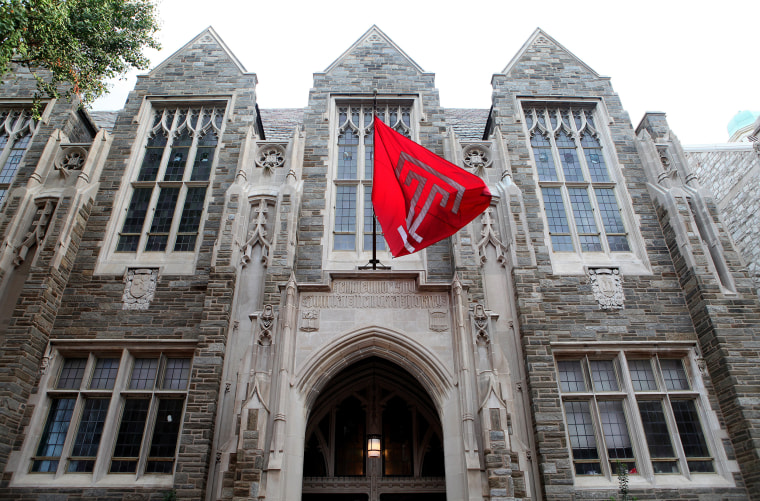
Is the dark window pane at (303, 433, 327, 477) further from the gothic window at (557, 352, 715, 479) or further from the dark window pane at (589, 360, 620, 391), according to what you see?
the dark window pane at (589, 360, 620, 391)

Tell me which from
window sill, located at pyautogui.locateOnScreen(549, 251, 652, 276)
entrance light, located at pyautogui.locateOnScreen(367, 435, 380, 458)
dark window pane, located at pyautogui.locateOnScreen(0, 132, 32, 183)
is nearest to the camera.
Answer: entrance light, located at pyautogui.locateOnScreen(367, 435, 380, 458)

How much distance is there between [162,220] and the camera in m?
12.3

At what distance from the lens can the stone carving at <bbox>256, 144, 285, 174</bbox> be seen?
12.5 metres

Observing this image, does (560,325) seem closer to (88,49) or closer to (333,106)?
(333,106)

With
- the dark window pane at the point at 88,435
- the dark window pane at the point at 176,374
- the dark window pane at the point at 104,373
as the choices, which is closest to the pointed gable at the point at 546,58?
the dark window pane at the point at 176,374

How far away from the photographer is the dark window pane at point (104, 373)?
10.2 meters

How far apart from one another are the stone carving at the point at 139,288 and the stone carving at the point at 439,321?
20.0 feet

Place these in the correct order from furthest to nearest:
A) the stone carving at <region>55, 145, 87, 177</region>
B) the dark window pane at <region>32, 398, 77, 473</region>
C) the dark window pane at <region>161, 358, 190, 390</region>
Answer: the stone carving at <region>55, 145, 87, 177</region>, the dark window pane at <region>161, 358, 190, 390</region>, the dark window pane at <region>32, 398, 77, 473</region>

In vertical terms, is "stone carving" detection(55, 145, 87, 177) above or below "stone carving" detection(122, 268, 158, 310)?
above

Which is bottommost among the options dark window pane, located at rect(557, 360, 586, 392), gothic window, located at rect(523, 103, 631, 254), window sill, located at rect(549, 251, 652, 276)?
dark window pane, located at rect(557, 360, 586, 392)

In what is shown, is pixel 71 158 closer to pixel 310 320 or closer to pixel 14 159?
pixel 14 159

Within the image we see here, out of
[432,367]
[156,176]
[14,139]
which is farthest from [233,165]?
[432,367]

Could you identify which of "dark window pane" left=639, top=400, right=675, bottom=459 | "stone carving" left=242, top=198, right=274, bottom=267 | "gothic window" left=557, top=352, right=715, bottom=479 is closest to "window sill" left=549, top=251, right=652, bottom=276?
"gothic window" left=557, top=352, right=715, bottom=479

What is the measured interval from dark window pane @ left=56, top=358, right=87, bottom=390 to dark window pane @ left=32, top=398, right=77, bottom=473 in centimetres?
28
